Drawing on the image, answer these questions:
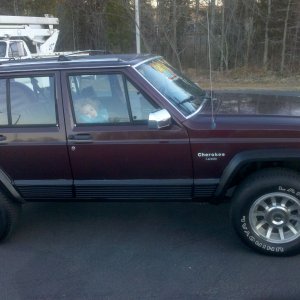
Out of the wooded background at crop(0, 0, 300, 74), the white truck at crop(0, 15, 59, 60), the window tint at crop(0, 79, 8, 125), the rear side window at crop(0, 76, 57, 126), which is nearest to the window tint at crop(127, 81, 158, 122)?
the rear side window at crop(0, 76, 57, 126)

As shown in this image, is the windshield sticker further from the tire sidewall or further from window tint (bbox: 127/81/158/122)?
Answer: the tire sidewall

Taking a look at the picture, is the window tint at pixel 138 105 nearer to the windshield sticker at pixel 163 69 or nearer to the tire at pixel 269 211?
the windshield sticker at pixel 163 69

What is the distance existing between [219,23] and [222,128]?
727 inches

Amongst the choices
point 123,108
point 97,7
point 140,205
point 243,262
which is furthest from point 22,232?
point 97,7

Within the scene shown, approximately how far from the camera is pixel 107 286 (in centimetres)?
377

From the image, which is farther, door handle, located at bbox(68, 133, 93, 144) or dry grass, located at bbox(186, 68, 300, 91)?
dry grass, located at bbox(186, 68, 300, 91)

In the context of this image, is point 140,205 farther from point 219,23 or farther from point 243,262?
point 219,23

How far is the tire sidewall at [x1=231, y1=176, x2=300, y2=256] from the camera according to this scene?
12.8 ft

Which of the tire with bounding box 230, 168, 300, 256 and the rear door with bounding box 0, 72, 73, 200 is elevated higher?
the rear door with bounding box 0, 72, 73, 200

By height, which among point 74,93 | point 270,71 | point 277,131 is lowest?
point 270,71

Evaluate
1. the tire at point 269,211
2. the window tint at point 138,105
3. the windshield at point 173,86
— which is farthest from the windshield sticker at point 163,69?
the tire at point 269,211

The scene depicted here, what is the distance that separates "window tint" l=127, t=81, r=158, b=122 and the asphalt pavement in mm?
1234

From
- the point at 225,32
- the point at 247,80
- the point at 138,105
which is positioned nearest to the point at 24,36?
the point at 247,80

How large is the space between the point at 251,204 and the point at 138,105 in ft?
4.26
